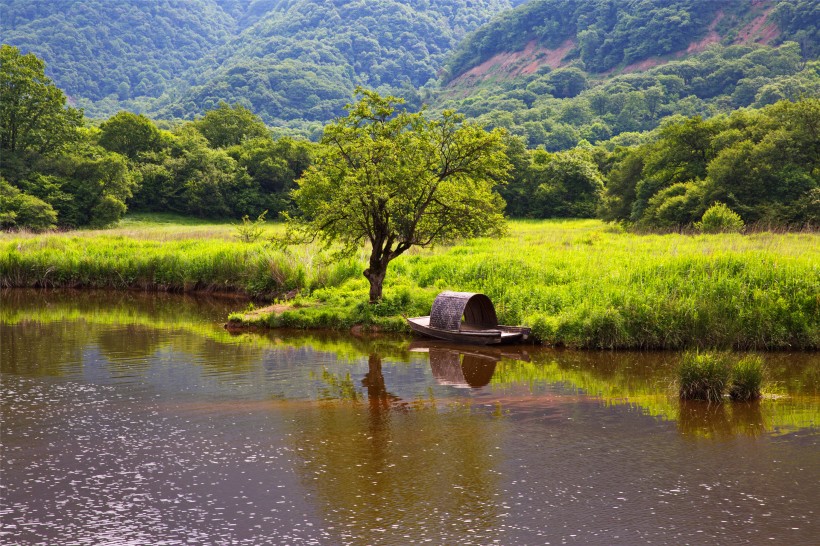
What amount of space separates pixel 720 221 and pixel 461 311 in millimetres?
22213

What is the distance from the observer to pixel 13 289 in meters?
39.0

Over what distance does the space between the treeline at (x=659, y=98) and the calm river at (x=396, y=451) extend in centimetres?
9746

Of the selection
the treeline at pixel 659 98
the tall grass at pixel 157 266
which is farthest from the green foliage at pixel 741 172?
the treeline at pixel 659 98

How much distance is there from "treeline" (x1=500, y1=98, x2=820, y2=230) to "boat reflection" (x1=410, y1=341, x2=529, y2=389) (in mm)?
21418

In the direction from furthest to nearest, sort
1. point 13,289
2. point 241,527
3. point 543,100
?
point 543,100, point 13,289, point 241,527

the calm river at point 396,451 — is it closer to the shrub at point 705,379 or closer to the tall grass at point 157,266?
the shrub at point 705,379

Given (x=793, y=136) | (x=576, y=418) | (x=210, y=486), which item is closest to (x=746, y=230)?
(x=793, y=136)

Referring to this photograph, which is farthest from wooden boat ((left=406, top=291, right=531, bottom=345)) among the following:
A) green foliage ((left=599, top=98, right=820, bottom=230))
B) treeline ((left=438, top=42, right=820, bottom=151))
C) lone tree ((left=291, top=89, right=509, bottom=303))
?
treeline ((left=438, top=42, right=820, bottom=151))

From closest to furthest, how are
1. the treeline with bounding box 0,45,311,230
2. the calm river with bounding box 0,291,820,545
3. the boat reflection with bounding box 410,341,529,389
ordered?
the calm river with bounding box 0,291,820,545
the boat reflection with bounding box 410,341,529,389
the treeline with bounding box 0,45,311,230

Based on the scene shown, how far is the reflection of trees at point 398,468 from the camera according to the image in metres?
11.5

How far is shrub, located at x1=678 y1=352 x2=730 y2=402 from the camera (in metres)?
18.0

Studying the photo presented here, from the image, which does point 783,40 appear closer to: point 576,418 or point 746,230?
point 746,230

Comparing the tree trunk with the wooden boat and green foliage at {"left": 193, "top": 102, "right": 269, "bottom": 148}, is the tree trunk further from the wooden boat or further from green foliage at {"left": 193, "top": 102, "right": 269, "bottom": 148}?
green foliage at {"left": 193, "top": 102, "right": 269, "bottom": 148}

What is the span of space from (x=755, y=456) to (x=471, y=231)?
15133 mm
